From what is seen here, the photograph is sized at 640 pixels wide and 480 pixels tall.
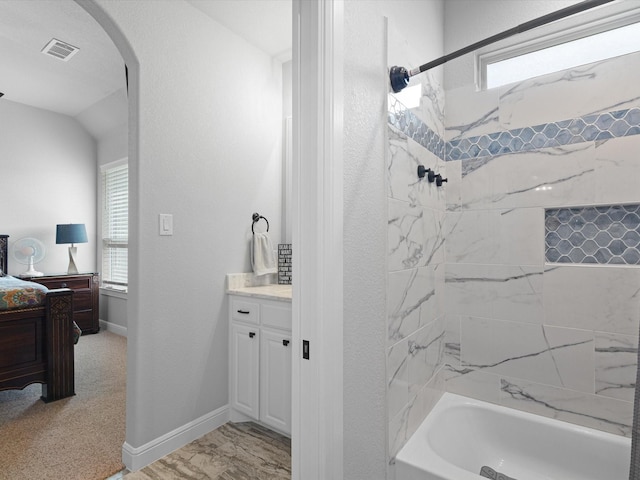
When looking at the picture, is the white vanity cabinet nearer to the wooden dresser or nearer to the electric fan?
the wooden dresser

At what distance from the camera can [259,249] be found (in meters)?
2.53

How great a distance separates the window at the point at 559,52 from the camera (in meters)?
1.69

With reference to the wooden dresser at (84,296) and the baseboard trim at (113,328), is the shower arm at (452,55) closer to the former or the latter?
the baseboard trim at (113,328)

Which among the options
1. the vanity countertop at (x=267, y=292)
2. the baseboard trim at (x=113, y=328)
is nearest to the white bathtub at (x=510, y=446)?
the vanity countertop at (x=267, y=292)

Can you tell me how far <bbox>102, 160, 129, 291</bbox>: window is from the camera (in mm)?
4441

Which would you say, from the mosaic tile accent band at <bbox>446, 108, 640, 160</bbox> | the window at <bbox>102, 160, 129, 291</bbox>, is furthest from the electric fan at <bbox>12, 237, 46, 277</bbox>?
the mosaic tile accent band at <bbox>446, 108, 640, 160</bbox>

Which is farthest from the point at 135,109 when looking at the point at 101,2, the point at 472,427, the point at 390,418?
the point at 472,427

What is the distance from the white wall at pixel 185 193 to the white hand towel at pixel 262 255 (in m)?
0.07

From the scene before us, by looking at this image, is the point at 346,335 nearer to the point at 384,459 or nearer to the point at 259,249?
the point at 384,459

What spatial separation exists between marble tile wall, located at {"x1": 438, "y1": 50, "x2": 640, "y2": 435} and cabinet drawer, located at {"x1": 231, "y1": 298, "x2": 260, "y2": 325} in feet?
3.74

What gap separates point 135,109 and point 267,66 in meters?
1.20

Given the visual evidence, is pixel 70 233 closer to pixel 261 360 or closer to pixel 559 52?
pixel 261 360

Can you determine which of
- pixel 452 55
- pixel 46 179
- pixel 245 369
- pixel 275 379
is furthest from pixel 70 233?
pixel 452 55

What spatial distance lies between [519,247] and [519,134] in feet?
1.97
